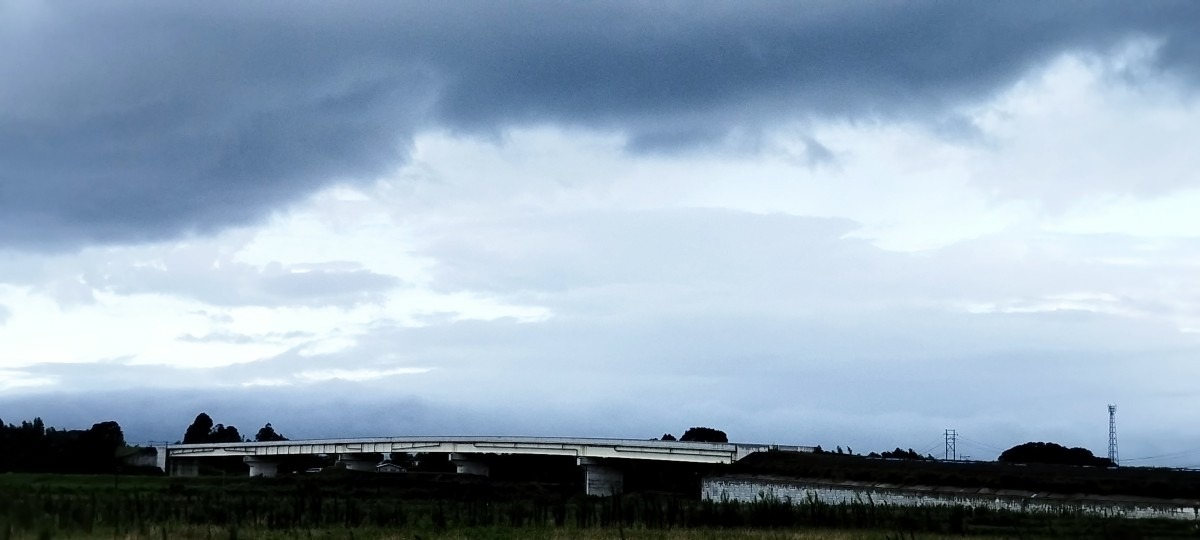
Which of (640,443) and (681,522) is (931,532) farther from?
(640,443)

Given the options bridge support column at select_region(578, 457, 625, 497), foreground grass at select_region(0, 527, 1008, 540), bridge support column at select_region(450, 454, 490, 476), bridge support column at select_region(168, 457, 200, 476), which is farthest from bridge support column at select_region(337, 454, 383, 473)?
foreground grass at select_region(0, 527, 1008, 540)

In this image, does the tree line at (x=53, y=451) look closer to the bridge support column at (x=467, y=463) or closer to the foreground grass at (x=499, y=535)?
the bridge support column at (x=467, y=463)

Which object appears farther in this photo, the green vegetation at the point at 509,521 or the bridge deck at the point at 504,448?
the bridge deck at the point at 504,448

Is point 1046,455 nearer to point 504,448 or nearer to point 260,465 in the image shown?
point 504,448

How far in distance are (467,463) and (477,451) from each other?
335 cm

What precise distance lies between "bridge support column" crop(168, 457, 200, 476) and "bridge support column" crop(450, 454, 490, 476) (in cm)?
5072

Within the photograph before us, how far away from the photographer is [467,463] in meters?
154

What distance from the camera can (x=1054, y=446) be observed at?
461 feet

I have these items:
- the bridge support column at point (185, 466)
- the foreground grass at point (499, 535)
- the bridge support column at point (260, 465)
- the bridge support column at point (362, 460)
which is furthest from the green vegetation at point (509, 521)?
the bridge support column at point (185, 466)

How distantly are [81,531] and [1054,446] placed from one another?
128712mm

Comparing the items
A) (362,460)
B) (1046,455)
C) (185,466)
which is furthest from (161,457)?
(1046,455)

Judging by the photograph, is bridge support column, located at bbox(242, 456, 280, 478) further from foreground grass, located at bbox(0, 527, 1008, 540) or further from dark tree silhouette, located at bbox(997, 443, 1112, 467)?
foreground grass, located at bbox(0, 527, 1008, 540)

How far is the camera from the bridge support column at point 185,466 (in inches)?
7111

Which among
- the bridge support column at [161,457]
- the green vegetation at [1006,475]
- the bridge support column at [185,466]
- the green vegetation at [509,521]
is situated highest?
the green vegetation at [509,521]
